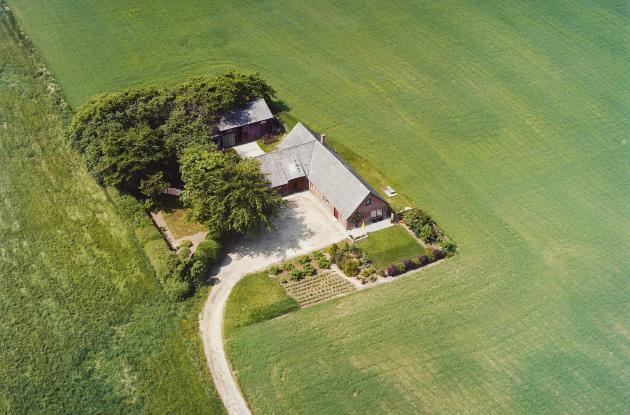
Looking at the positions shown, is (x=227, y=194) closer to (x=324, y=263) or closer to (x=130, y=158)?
(x=324, y=263)

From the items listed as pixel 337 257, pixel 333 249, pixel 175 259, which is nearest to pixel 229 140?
pixel 175 259

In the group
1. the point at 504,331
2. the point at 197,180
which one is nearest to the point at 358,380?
the point at 504,331

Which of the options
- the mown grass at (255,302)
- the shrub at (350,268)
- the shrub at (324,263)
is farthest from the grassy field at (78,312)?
the shrub at (350,268)

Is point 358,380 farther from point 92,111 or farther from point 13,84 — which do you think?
point 13,84

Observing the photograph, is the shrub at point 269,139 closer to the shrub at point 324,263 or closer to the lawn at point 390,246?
the lawn at point 390,246

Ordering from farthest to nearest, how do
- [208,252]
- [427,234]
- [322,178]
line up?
[322,178], [427,234], [208,252]

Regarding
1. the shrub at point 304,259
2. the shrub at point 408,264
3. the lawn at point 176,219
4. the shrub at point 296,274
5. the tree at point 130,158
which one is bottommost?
the lawn at point 176,219

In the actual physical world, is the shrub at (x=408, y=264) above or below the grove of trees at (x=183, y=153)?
below
